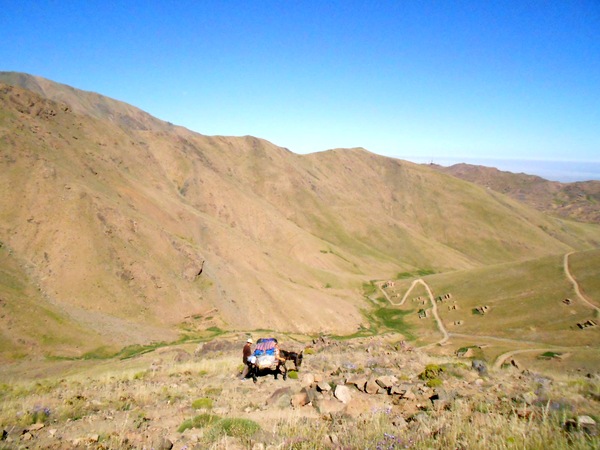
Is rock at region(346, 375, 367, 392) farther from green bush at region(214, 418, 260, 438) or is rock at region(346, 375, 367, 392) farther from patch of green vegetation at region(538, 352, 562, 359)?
patch of green vegetation at region(538, 352, 562, 359)

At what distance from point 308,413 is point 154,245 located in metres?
51.8

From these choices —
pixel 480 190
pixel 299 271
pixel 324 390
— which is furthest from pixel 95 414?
pixel 480 190

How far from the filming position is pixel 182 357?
2795 cm

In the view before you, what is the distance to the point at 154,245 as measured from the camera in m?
56.1

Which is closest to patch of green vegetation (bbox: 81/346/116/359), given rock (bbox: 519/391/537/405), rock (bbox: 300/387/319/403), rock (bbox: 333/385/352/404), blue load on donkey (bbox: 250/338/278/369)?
blue load on donkey (bbox: 250/338/278/369)

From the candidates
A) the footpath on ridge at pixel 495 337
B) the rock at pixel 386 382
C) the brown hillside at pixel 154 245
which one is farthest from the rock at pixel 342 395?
the brown hillside at pixel 154 245

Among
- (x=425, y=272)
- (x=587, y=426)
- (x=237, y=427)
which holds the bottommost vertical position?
(x=425, y=272)

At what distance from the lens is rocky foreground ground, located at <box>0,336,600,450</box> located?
20.0 feet

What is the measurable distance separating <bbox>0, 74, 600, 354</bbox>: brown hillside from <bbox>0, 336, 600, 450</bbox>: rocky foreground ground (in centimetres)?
3105

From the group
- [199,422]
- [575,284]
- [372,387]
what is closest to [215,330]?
[372,387]

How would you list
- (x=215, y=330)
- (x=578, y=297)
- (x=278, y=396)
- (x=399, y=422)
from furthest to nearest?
(x=578, y=297) < (x=215, y=330) < (x=278, y=396) < (x=399, y=422)

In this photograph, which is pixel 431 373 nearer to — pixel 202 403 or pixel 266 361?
pixel 266 361

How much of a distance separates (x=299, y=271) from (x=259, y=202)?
1573 inches

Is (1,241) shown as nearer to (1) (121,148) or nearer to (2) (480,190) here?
(1) (121,148)
